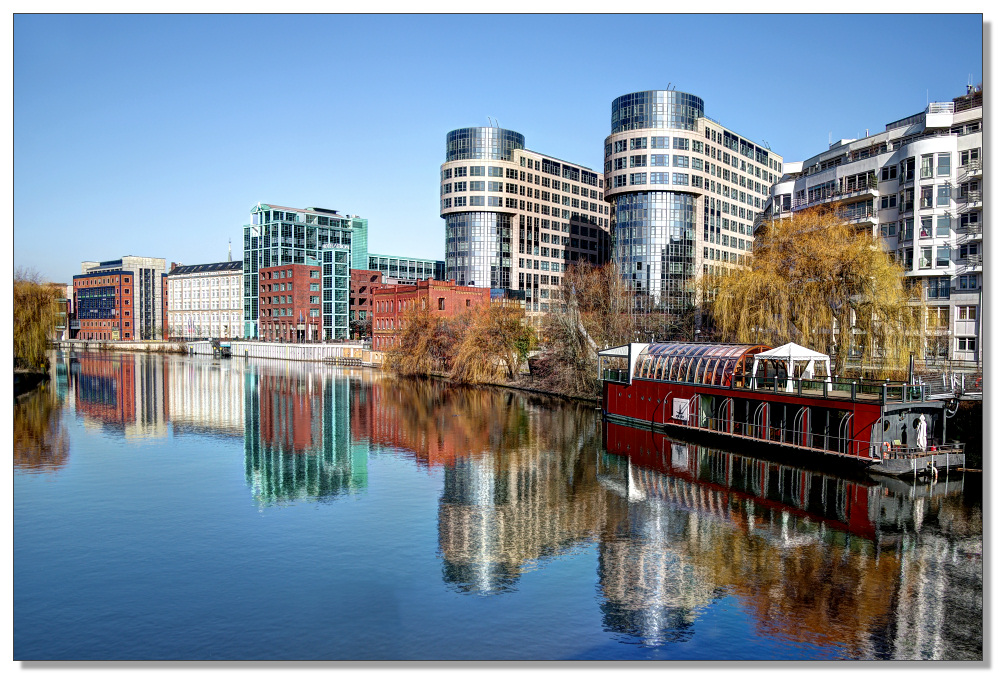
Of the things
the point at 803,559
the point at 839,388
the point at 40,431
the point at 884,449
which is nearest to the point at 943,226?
the point at 839,388

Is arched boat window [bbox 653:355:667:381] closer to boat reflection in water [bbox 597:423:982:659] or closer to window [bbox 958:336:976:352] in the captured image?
boat reflection in water [bbox 597:423:982:659]

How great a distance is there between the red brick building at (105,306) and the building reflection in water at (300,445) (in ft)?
301

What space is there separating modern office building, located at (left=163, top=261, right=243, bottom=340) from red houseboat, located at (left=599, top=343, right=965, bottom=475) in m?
131

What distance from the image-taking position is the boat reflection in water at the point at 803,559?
52.7ft

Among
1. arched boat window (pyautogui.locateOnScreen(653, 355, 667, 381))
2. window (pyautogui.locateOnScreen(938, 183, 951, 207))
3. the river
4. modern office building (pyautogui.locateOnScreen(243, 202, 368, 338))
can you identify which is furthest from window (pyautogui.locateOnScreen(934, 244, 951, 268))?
modern office building (pyautogui.locateOnScreen(243, 202, 368, 338))

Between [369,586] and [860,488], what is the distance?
19.8 meters

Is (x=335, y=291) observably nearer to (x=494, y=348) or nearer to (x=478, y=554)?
(x=494, y=348)

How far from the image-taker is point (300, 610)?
17141 millimetres

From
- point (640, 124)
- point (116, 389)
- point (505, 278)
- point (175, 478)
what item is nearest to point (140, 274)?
point (505, 278)

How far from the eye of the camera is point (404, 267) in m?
176

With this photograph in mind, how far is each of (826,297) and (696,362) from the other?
30.6ft

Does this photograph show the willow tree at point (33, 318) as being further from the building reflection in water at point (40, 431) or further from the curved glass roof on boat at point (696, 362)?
the curved glass roof on boat at point (696, 362)
